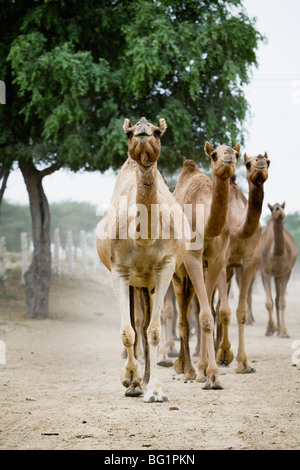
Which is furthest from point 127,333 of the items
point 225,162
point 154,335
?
point 225,162

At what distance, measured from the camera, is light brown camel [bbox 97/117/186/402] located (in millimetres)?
5840

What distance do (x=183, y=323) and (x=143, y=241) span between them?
2.25 metres

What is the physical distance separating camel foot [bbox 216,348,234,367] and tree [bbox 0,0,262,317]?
22.8 feet

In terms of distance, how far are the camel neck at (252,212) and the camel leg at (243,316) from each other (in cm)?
55

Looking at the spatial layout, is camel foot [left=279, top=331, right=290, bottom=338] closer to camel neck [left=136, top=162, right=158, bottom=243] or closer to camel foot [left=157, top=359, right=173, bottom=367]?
camel foot [left=157, top=359, right=173, bottom=367]

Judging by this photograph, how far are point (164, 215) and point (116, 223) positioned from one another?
1.58 feet

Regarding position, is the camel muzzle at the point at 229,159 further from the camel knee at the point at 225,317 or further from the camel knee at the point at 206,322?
the camel knee at the point at 225,317

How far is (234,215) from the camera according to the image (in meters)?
9.18

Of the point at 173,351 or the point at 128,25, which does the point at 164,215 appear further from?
the point at 128,25

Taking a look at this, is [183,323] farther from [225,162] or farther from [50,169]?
[50,169]

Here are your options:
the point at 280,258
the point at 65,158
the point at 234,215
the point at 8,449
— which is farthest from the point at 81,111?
the point at 8,449

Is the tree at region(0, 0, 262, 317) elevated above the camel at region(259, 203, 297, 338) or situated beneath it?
elevated above

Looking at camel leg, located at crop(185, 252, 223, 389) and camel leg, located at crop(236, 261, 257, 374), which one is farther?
camel leg, located at crop(236, 261, 257, 374)

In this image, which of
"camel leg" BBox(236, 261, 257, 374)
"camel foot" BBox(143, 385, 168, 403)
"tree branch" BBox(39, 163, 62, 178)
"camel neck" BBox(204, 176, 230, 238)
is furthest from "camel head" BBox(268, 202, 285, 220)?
"camel foot" BBox(143, 385, 168, 403)
